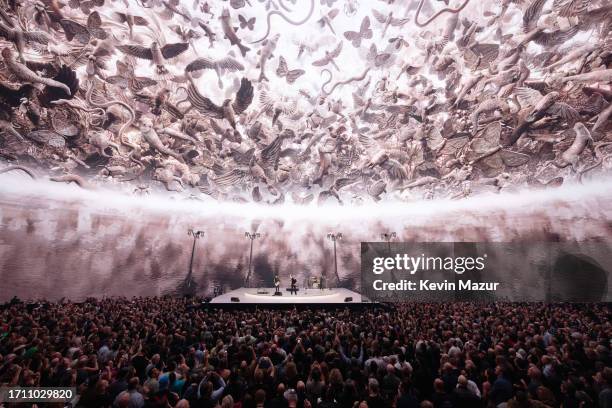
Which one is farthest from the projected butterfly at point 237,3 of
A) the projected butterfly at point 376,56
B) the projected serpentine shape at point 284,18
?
the projected butterfly at point 376,56

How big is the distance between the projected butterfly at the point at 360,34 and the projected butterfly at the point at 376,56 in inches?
24.6

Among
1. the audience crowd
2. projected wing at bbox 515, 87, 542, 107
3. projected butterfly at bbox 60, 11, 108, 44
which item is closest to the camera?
the audience crowd

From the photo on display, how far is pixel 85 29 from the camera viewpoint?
1328cm

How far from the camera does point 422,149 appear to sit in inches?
790

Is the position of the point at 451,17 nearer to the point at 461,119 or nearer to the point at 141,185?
the point at 461,119

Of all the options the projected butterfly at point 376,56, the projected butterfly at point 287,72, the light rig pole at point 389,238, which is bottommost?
the light rig pole at point 389,238

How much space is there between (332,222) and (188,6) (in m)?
17.3

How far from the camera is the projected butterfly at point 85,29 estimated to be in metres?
12.9

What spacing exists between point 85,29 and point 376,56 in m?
13.5

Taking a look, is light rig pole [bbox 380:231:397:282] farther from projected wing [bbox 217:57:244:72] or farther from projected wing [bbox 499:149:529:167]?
projected wing [bbox 217:57:244:72]

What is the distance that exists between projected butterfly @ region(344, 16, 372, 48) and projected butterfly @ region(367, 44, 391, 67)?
63 cm

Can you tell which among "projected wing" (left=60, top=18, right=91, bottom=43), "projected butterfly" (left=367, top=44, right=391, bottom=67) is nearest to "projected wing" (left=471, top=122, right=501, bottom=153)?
"projected butterfly" (left=367, top=44, right=391, bottom=67)

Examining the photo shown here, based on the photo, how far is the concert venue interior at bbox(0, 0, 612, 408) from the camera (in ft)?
23.1

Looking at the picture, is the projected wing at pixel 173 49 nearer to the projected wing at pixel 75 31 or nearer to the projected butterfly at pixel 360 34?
the projected wing at pixel 75 31
